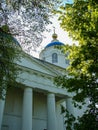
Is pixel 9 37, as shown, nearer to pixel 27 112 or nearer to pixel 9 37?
pixel 9 37

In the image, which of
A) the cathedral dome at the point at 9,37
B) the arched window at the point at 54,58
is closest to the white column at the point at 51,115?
the cathedral dome at the point at 9,37

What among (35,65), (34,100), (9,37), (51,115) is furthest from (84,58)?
(34,100)

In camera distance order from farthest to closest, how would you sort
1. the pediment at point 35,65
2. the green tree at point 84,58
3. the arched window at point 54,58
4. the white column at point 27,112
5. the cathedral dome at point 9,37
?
the arched window at point 54,58
the pediment at point 35,65
the white column at point 27,112
the cathedral dome at point 9,37
the green tree at point 84,58

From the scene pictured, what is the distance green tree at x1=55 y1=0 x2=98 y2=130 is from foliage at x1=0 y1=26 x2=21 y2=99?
9.10ft

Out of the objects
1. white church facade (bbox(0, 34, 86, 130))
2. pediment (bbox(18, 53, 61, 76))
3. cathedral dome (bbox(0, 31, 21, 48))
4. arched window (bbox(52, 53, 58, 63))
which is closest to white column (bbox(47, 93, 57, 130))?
white church facade (bbox(0, 34, 86, 130))

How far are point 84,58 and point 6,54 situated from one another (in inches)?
155

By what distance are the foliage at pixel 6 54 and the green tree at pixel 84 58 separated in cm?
277

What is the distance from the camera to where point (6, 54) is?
993 cm

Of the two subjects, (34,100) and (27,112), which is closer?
(27,112)

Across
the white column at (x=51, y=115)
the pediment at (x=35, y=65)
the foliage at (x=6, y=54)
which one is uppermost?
the pediment at (x=35, y=65)

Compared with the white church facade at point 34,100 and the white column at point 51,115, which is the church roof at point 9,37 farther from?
the white column at point 51,115

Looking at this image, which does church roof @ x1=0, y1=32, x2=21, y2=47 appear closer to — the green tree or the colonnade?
the green tree

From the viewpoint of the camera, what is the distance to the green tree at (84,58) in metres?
7.82

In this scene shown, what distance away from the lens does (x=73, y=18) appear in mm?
9297
